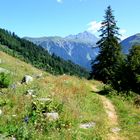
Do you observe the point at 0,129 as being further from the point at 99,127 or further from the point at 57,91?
the point at 57,91

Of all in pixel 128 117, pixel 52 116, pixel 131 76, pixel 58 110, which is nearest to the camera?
pixel 52 116

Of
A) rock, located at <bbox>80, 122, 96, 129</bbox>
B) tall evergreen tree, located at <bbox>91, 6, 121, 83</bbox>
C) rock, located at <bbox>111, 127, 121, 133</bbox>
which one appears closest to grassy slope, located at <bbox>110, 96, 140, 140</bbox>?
rock, located at <bbox>111, 127, 121, 133</bbox>

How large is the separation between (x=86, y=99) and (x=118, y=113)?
224cm

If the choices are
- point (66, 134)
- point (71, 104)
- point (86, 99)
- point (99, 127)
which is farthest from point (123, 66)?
point (66, 134)

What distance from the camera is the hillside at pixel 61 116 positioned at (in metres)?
13.2

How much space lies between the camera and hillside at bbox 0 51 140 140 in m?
13.2

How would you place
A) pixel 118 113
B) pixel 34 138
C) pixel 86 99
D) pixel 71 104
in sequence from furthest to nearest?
pixel 86 99
pixel 118 113
pixel 71 104
pixel 34 138

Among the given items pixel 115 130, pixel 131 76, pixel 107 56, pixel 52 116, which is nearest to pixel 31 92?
pixel 52 116

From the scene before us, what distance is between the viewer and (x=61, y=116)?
15000 mm

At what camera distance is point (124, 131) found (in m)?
15.5

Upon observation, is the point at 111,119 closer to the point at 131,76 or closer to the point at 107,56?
the point at 131,76

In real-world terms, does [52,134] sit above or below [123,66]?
below

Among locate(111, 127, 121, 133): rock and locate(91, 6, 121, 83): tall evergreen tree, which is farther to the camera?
locate(91, 6, 121, 83): tall evergreen tree

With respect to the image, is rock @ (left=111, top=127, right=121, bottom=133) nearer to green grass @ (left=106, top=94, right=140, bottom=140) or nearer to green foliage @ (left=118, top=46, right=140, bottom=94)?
green grass @ (left=106, top=94, right=140, bottom=140)
